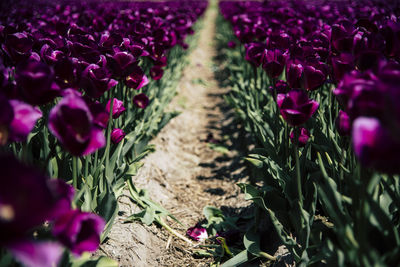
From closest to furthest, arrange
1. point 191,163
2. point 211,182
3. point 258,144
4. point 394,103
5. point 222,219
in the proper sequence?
point 394,103 → point 222,219 → point 258,144 → point 211,182 → point 191,163

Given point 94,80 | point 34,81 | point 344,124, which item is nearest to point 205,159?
point 94,80

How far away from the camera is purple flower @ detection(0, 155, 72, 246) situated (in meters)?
0.80

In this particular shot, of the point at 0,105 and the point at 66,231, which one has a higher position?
the point at 0,105

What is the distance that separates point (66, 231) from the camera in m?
1.05

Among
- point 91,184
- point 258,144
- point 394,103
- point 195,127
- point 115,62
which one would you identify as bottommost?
point 195,127

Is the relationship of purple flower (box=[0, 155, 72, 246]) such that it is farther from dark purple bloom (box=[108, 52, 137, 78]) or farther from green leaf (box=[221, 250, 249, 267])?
green leaf (box=[221, 250, 249, 267])

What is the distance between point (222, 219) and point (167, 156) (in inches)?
44.6

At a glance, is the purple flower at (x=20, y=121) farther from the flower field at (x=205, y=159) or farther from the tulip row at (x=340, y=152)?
the tulip row at (x=340, y=152)

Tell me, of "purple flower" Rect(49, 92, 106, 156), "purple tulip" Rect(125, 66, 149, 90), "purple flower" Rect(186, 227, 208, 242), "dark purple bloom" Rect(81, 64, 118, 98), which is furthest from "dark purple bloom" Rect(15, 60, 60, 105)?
"purple flower" Rect(186, 227, 208, 242)

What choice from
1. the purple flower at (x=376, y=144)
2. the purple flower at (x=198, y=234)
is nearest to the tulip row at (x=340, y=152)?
the purple flower at (x=376, y=144)

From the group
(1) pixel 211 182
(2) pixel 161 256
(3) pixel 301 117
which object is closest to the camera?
(3) pixel 301 117

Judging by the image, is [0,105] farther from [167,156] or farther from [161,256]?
[167,156]

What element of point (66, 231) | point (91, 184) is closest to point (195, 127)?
point (91, 184)

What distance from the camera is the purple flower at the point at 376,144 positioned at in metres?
0.91
